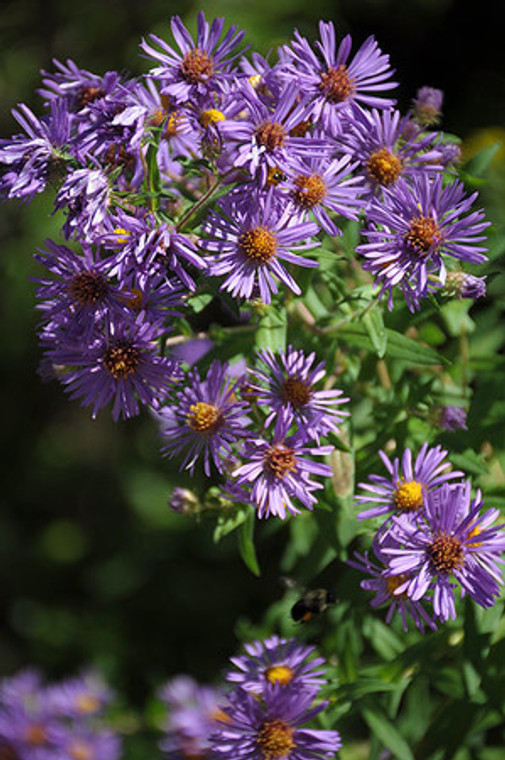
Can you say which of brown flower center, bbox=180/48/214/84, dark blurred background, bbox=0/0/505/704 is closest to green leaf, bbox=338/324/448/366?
brown flower center, bbox=180/48/214/84

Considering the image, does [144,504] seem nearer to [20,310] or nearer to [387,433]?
[20,310]

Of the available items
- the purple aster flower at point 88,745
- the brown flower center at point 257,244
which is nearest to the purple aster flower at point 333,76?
the brown flower center at point 257,244

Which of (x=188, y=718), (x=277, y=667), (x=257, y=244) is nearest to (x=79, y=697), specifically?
(x=188, y=718)

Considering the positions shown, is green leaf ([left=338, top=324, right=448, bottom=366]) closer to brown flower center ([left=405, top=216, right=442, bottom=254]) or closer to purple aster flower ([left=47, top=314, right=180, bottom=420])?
brown flower center ([left=405, top=216, right=442, bottom=254])

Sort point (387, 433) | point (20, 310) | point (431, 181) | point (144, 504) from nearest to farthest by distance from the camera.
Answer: point (431, 181)
point (387, 433)
point (144, 504)
point (20, 310)

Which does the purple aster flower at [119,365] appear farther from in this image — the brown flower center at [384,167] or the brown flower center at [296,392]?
the brown flower center at [384,167]

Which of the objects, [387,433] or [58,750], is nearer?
[387,433]

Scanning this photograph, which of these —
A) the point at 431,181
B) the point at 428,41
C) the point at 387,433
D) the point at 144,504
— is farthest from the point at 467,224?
the point at 428,41
